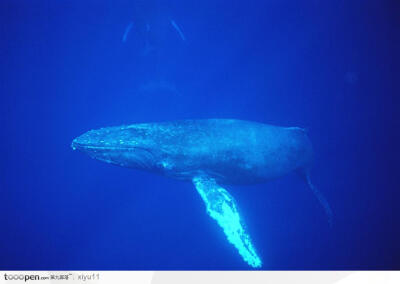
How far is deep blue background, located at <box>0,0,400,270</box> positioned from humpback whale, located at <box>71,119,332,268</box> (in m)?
1.99

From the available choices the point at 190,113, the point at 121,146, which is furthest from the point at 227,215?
the point at 190,113

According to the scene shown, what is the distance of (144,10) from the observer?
1227cm

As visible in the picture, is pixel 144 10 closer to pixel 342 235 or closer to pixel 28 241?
pixel 28 241

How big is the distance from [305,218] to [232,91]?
7.44 meters

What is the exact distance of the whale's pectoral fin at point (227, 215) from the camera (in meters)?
5.87

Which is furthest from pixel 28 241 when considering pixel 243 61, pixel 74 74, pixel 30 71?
pixel 243 61

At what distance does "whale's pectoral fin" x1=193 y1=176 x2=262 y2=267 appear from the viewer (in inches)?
231

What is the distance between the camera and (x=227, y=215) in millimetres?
6363

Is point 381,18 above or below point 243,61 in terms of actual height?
below

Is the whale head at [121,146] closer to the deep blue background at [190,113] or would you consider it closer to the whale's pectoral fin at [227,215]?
the whale's pectoral fin at [227,215]

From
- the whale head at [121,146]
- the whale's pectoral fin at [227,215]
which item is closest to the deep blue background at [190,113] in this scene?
the whale's pectoral fin at [227,215]
